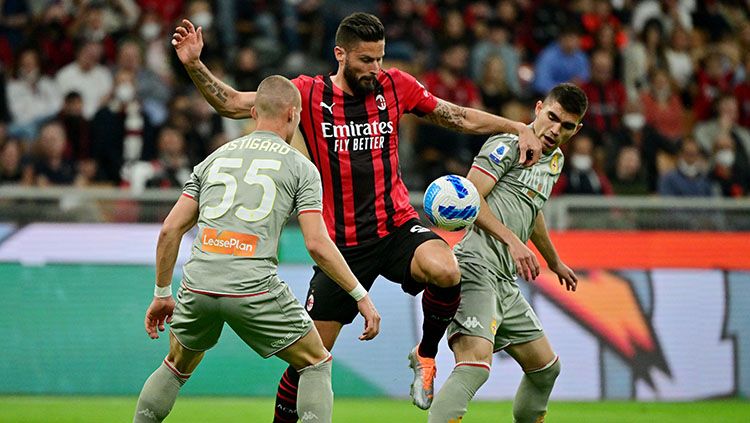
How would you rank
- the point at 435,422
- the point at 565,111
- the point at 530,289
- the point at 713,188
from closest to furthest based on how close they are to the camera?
the point at 435,422 < the point at 565,111 < the point at 530,289 < the point at 713,188

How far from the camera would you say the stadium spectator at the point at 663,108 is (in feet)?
53.8

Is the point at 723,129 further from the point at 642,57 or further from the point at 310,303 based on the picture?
the point at 310,303

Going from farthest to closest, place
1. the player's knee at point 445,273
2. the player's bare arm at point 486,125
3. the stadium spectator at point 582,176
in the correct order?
the stadium spectator at point 582,176, the player's bare arm at point 486,125, the player's knee at point 445,273

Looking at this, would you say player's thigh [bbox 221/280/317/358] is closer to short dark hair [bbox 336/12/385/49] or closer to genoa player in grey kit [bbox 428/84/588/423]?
genoa player in grey kit [bbox 428/84/588/423]

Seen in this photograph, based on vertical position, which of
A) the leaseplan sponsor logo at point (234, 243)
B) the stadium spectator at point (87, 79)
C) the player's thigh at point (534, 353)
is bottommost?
the player's thigh at point (534, 353)

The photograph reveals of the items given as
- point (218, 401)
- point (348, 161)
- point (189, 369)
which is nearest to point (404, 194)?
point (348, 161)

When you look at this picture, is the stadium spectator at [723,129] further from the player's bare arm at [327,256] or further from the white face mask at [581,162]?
the player's bare arm at [327,256]

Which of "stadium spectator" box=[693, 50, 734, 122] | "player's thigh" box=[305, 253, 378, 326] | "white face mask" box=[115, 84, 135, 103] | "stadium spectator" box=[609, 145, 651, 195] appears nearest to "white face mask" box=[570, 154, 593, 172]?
"stadium spectator" box=[609, 145, 651, 195]

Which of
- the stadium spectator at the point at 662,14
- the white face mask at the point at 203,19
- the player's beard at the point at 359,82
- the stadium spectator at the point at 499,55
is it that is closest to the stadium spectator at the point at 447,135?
the stadium spectator at the point at 499,55

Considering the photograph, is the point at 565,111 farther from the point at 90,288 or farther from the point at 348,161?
the point at 90,288

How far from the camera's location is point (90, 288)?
11.6m

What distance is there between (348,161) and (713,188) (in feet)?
27.1

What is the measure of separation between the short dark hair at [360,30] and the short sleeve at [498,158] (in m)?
1.03

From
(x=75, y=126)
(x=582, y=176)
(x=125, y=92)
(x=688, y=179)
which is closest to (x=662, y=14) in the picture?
(x=688, y=179)
